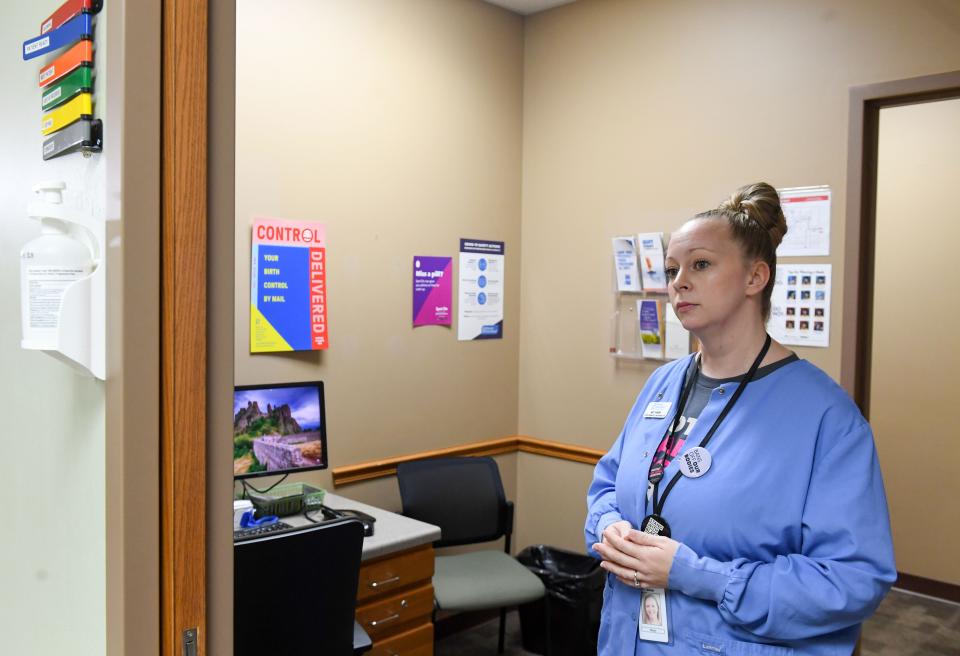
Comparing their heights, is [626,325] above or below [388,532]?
above

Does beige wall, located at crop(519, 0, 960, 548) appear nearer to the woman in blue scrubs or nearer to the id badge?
the woman in blue scrubs

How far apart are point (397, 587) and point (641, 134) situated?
224cm

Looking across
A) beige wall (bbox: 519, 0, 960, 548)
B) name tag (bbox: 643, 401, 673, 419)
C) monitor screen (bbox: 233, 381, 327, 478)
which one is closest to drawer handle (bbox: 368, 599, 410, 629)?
monitor screen (bbox: 233, 381, 327, 478)

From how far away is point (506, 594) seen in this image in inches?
116

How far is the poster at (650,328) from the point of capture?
3.40m

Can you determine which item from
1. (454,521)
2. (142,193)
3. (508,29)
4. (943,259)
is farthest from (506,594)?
(943,259)

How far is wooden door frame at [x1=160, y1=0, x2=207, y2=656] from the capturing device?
37.1 inches

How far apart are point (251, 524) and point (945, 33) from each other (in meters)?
2.93

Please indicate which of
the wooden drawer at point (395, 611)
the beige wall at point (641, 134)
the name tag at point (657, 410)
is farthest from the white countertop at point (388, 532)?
the beige wall at point (641, 134)

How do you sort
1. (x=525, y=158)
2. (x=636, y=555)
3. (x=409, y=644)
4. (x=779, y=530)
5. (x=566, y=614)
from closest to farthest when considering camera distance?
(x=779, y=530) < (x=636, y=555) < (x=409, y=644) < (x=566, y=614) < (x=525, y=158)

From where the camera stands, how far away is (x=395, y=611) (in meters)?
2.58

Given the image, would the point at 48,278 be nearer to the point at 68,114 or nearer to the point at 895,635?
the point at 68,114

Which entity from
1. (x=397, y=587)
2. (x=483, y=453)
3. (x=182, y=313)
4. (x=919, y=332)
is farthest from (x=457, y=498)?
(x=919, y=332)

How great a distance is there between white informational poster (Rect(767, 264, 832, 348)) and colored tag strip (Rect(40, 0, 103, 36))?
101 inches
